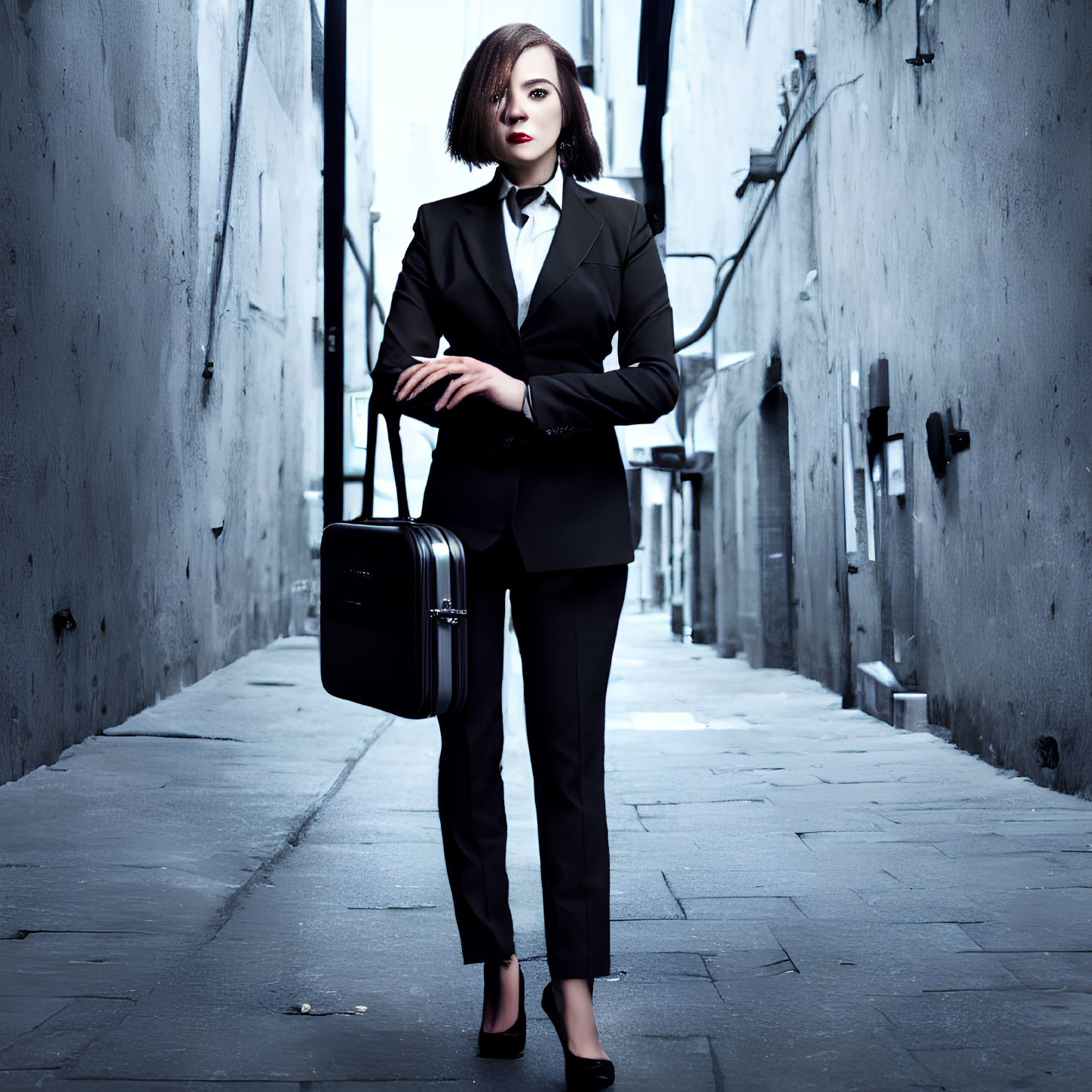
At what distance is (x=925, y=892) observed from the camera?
10.5 ft

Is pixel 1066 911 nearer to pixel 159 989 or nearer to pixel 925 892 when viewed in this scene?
pixel 925 892

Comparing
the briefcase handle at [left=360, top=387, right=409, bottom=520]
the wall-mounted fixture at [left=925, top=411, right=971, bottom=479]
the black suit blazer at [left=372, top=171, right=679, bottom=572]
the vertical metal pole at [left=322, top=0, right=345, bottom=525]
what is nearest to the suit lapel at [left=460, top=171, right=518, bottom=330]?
the black suit blazer at [left=372, top=171, right=679, bottom=572]

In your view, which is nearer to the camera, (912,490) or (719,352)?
(912,490)

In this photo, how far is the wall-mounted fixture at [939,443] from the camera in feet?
18.8

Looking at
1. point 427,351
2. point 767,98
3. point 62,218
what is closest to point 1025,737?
point 427,351

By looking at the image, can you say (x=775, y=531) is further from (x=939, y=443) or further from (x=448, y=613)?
(x=448, y=613)

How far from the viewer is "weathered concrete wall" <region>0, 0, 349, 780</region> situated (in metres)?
4.75

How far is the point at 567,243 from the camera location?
207 centimetres

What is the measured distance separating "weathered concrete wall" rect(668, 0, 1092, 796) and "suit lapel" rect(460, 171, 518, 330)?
2.83 m

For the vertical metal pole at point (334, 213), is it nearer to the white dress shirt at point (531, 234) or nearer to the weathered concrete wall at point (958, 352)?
the weathered concrete wall at point (958, 352)

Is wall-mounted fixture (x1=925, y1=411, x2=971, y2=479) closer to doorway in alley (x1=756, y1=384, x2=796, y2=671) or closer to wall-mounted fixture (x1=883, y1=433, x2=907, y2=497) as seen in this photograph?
wall-mounted fixture (x1=883, y1=433, x2=907, y2=497)

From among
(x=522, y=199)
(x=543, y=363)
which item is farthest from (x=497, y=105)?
(x=543, y=363)

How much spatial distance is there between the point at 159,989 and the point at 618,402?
4.53ft

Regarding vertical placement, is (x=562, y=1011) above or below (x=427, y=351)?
below
